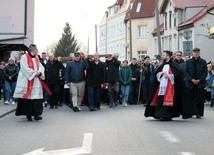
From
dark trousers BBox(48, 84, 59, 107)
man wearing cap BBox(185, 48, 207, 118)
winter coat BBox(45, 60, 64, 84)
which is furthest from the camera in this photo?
winter coat BBox(45, 60, 64, 84)

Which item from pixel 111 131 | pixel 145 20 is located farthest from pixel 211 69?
pixel 145 20

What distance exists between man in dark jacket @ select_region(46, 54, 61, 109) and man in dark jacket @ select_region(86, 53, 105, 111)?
1.82m

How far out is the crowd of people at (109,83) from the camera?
54.1 feet

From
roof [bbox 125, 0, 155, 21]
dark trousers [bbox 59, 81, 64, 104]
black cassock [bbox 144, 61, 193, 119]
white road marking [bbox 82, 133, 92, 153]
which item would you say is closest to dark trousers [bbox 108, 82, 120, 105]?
dark trousers [bbox 59, 81, 64, 104]

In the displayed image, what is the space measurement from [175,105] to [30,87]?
144 inches

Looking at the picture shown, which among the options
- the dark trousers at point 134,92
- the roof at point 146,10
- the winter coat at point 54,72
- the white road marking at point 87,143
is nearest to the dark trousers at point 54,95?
the winter coat at point 54,72

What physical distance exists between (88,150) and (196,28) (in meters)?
47.3

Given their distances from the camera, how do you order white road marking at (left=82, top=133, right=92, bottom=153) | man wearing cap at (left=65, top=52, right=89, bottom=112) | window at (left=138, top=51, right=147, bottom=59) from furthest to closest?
window at (left=138, top=51, right=147, bottom=59) → man wearing cap at (left=65, top=52, right=89, bottom=112) → white road marking at (left=82, top=133, right=92, bottom=153)

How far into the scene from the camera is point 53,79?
76.3 ft

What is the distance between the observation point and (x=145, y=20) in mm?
85562

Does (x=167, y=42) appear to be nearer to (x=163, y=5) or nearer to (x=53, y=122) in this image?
(x=163, y=5)

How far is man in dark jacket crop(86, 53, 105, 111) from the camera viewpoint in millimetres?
21562

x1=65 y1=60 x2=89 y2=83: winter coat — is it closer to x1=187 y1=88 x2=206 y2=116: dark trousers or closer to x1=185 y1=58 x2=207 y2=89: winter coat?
x1=185 y1=58 x2=207 y2=89: winter coat

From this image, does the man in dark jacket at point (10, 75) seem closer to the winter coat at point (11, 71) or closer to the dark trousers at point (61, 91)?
the winter coat at point (11, 71)
